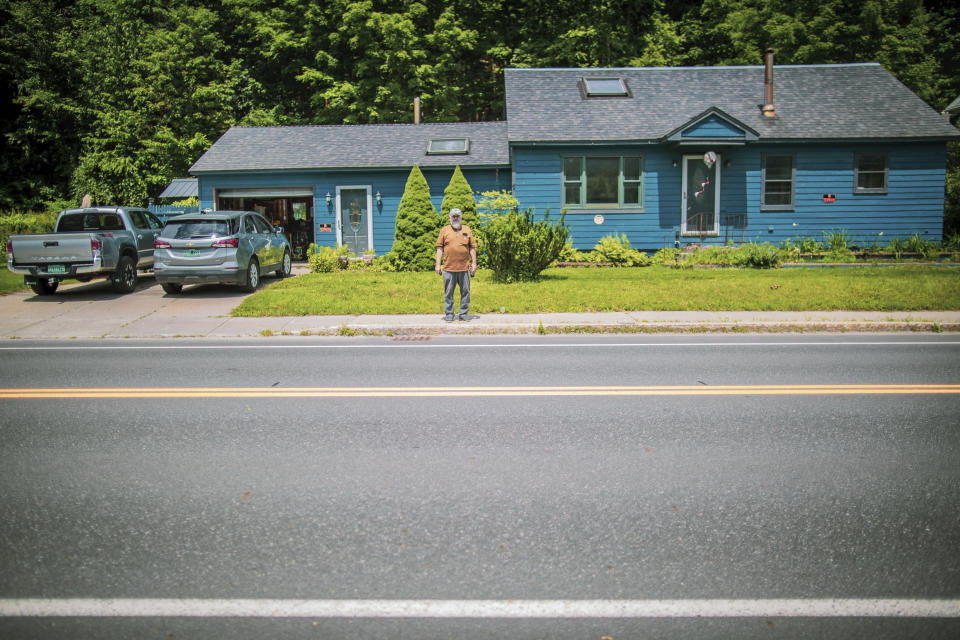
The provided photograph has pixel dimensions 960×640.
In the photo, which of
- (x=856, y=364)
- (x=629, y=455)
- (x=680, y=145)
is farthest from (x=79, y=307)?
(x=680, y=145)

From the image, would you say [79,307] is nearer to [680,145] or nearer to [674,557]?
[674,557]

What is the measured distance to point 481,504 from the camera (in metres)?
4.13

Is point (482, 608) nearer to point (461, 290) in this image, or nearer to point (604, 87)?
point (461, 290)

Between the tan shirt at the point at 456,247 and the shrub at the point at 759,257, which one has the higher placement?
the tan shirt at the point at 456,247

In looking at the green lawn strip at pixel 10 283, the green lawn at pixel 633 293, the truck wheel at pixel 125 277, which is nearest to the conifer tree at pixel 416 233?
the green lawn at pixel 633 293

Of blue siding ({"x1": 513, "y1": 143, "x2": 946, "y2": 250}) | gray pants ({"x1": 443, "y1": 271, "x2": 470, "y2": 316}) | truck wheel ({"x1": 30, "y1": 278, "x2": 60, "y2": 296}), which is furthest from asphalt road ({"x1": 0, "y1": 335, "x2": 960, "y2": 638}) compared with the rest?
blue siding ({"x1": 513, "y1": 143, "x2": 946, "y2": 250})

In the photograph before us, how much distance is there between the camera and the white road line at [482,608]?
3047 millimetres

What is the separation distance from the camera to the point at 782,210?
22.6 meters

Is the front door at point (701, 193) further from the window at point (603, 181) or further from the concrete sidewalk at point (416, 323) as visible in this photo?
the concrete sidewalk at point (416, 323)

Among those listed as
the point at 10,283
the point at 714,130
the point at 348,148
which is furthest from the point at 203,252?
the point at 714,130

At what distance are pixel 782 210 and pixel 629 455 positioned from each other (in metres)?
20.4

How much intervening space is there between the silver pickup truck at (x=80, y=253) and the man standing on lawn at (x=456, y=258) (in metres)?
8.65

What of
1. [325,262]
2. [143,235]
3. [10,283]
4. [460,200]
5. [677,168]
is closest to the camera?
[143,235]

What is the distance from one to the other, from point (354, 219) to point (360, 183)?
1282 mm
